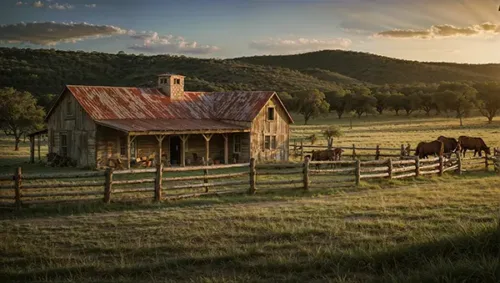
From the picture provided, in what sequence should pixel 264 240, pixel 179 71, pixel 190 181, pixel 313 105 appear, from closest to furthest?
pixel 264 240
pixel 190 181
pixel 313 105
pixel 179 71

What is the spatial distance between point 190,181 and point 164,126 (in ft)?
30.0

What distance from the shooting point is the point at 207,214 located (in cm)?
1343

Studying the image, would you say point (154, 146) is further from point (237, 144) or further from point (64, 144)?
point (237, 144)

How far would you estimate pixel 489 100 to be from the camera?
254ft

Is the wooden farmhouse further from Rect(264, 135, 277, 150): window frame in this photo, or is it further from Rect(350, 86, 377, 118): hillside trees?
Rect(350, 86, 377, 118): hillside trees

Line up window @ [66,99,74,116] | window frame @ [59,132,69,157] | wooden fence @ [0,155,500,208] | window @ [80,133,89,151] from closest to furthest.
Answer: wooden fence @ [0,155,500,208]
window @ [80,133,89,151]
window @ [66,99,74,116]
window frame @ [59,132,69,157]

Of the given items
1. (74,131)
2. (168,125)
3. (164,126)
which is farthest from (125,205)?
(74,131)

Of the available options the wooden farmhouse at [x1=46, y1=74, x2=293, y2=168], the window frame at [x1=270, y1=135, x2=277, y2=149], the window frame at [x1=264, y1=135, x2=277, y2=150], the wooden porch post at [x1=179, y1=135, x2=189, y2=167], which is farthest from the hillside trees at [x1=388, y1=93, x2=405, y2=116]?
the wooden porch post at [x1=179, y1=135, x2=189, y2=167]

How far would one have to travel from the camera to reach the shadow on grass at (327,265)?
22.7 feet

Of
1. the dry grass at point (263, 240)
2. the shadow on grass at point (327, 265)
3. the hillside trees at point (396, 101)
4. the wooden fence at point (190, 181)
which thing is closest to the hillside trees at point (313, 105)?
the hillside trees at point (396, 101)

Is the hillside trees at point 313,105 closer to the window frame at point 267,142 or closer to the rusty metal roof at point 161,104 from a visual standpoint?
the rusty metal roof at point 161,104

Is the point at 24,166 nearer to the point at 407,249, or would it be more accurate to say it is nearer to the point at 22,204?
the point at 22,204

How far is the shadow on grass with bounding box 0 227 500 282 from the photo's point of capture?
22.7 ft

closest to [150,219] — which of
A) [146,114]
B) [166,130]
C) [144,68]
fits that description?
[166,130]
